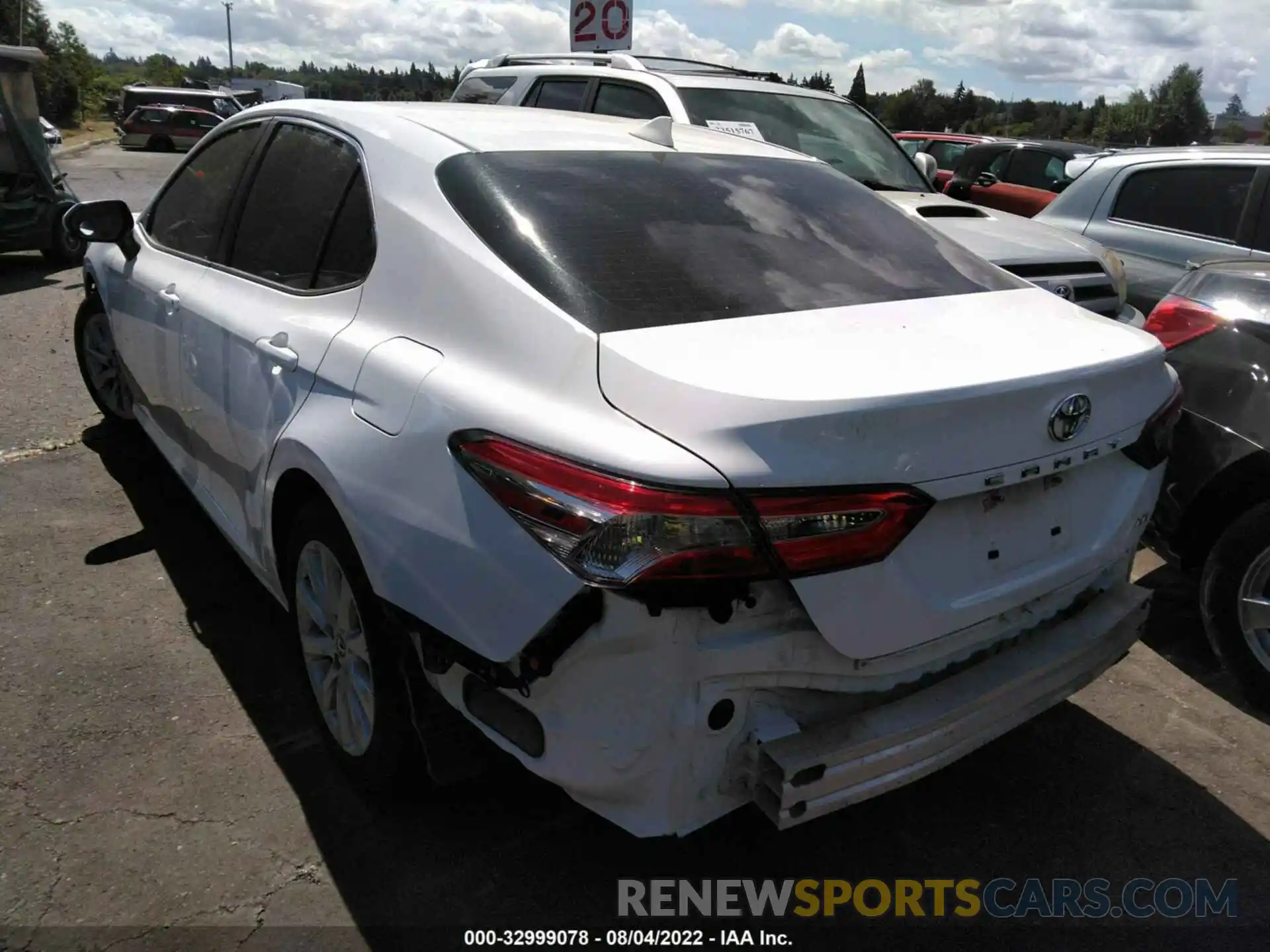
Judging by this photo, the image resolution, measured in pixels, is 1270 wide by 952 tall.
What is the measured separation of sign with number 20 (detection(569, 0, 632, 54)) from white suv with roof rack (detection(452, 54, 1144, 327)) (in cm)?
153

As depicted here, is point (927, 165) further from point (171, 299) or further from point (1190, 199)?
point (171, 299)

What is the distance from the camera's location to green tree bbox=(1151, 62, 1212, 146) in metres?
59.4

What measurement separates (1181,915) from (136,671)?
3181 mm

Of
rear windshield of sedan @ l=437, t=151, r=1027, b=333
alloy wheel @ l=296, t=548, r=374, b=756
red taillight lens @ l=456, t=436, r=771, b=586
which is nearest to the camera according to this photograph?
red taillight lens @ l=456, t=436, r=771, b=586

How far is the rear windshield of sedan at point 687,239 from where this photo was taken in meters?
2.35

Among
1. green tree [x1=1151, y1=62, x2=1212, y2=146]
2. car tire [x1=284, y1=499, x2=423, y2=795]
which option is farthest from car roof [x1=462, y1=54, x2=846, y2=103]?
green tree [x1=1151, y1=62, x2=1212, y2=146]

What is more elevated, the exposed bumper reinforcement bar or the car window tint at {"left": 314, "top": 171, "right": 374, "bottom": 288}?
the car window tint at {"left": 314, "top": 171, "right": 374, "bottom": 288}

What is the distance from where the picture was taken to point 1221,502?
358 cm

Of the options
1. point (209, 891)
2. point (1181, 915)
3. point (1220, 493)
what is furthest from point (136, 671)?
point (1220, 493)

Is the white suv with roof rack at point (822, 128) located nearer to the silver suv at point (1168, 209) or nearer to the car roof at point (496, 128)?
the silver suv at point (1168, 209)

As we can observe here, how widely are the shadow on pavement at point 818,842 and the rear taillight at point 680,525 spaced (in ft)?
2.66

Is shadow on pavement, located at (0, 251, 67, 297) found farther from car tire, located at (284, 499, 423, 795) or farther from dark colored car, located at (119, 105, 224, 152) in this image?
dark colored car, located at (119, 105, 224, 152)

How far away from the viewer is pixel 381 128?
2.89m

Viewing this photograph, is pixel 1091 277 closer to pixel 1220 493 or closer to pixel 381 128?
pixel 1220 493
